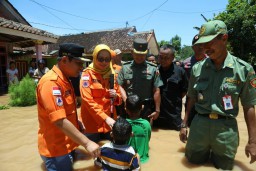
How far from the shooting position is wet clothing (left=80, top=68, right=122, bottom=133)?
11.6 ft

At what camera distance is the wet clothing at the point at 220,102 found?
271 cm

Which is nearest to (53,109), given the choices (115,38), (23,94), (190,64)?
(190,64)

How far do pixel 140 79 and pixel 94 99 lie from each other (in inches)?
39.7

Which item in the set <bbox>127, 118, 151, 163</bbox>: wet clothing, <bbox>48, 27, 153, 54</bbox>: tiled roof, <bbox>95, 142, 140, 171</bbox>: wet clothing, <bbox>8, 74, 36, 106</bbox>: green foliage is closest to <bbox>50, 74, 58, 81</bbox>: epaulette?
<bbox>95, 142, 140, 171</bbox>: wet clothing

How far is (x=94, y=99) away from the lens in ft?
12.1

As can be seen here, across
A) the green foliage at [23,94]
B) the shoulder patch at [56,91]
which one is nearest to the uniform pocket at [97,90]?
the shoulder patch at [56,91]

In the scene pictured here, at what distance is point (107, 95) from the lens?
379 cm

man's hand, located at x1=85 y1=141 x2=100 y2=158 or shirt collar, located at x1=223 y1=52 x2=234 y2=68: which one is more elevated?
shirt collar, located at x1=223 y1=52 x2=234 y2=68

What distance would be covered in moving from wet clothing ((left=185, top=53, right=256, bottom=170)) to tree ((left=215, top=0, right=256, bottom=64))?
11910mm

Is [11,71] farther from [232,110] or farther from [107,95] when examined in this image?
[232,110]

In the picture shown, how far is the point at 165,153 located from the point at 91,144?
153 centimetres

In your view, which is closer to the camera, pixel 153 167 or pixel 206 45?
pixel 206 45

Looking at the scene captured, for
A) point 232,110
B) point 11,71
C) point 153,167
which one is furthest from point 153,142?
point 11,71

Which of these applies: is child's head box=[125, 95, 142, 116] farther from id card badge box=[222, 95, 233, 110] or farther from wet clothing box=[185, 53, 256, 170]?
id card badge box=[222, 95, 233, 110]
